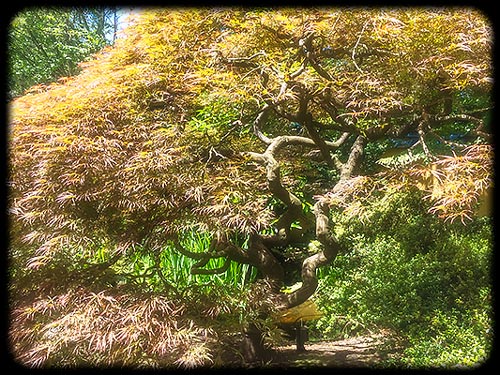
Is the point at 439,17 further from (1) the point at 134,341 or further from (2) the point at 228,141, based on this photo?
(1) the point at 134,341

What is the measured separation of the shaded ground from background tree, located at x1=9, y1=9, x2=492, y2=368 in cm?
65

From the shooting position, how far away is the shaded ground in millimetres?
2998

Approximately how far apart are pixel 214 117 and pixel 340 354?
2.15 metres

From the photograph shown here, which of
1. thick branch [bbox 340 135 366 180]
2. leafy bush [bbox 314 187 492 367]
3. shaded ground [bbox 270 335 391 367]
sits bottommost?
shaded ground [bbox 270 335 391 367]

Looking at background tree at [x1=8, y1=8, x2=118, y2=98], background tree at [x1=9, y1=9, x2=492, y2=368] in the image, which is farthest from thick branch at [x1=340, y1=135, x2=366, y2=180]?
background tree at [x1=8, y1=8, x2=118, y2=98]

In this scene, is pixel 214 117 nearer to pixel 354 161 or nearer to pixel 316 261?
pixel 354 161

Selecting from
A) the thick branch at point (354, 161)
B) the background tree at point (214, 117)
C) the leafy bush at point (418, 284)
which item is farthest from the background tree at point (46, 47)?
the leafy bush at point (418, 284)

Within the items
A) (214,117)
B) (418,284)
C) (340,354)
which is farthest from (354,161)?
(340,354)

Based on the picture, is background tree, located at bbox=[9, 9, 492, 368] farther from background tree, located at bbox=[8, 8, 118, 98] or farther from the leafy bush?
background tree, located at bbox=[8, 8, 118, 98]

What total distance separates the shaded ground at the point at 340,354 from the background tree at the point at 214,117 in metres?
0.65

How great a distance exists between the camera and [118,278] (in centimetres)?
277

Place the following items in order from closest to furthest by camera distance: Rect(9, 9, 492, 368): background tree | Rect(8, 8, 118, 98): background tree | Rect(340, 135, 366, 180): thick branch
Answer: Rect(9, 9, 492, 368): background tree
Rect(340, 135, 366, 180): thick branch
Rect(8, 8, 118, 98): background tree

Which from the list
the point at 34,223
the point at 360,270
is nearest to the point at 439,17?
the point at 360,270

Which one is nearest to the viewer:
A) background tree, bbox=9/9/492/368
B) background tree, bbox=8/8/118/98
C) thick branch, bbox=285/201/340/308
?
background tree, bbox=9/9/492/368
